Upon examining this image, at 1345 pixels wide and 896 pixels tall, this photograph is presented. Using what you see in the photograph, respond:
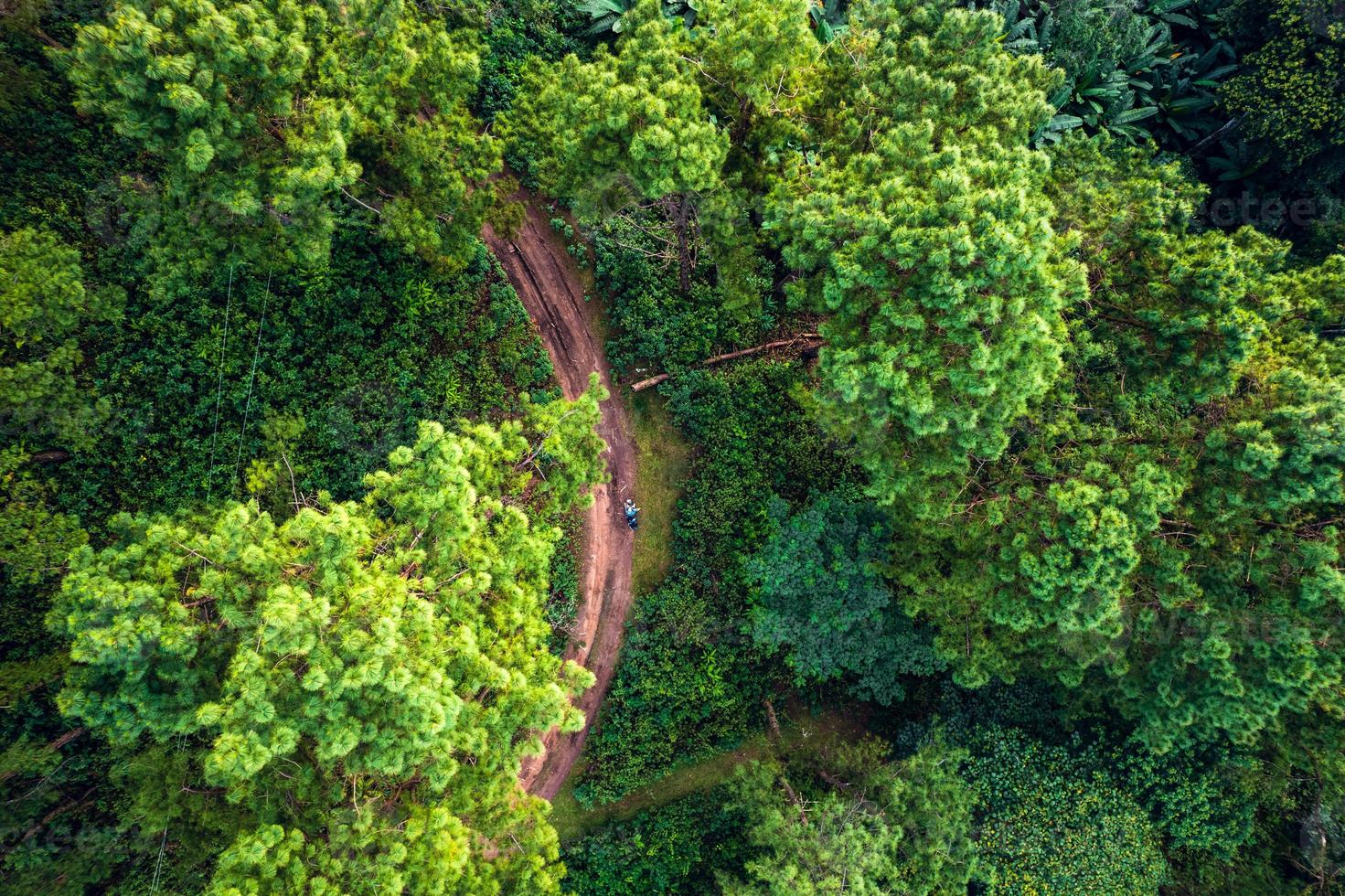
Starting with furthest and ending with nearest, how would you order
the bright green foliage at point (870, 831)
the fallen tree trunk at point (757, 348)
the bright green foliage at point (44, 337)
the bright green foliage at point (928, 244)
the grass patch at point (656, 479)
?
the grass patch at point (656, 479) < the fallen tree trunk at point (757, 348) < the bright green foliage at point (870, 831) < the bright green foliage at point (44, 337) < the bright green foliage at point (928, 244)

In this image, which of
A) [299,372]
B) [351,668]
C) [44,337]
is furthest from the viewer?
[299,372]

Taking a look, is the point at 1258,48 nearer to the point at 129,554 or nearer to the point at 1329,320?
the point at 1329,320

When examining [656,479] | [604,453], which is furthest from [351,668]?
[656,479]

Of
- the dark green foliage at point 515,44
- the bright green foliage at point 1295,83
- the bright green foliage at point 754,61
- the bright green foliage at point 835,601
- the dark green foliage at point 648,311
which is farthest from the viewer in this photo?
the dark green foliage at point 648,311

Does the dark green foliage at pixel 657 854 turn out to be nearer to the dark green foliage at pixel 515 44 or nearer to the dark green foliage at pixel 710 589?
the dark green foliage at pixel 710 589

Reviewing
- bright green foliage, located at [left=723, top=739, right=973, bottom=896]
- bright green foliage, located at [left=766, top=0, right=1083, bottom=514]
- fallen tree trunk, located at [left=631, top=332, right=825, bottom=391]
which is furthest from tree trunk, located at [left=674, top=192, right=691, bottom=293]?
bright green foliage, located at [left=723, top=739, right=973, bottom=896]

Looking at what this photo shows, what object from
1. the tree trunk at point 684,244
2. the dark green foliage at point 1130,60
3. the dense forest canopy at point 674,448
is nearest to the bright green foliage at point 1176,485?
the dense forest canopy at point 674,448

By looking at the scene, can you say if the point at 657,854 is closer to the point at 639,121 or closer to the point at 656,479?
the point at 656,479
